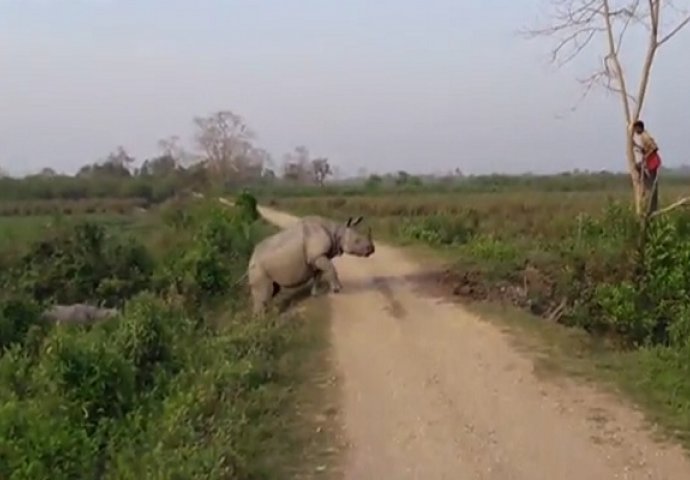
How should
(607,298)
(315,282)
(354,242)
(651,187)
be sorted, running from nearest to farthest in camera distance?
(607,298) < (651,187) < (315,282) < (354,242)

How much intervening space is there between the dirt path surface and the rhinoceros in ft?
7.02

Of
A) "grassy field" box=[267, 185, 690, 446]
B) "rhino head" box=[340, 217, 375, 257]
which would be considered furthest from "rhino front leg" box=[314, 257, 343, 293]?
"grassy field" box=[267, 185, 690, 446]

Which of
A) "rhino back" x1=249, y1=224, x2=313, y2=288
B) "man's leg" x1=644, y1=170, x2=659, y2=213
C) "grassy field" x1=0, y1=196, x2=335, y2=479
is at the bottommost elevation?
"grassy field" x1=0, y1=196, x2=335, y2=479

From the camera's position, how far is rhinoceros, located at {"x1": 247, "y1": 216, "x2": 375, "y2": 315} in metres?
14.8

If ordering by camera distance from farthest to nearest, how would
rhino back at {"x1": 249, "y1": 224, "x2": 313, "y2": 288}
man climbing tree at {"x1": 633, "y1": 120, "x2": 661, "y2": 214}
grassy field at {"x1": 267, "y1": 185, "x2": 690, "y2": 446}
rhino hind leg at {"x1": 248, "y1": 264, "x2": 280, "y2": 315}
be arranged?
rhino hind leg at {"x1": 248, "y1": 264, "x2": 280, "y2": 315} → rhino back at {"x1": 249, "y1": 224, "x2": 313, "y2": 288} → man climbing tree at {"x1": 633, "y1": 120, "x2": 661, "y2": 214} → grassy field at {"x1": 267, "y1": 185, "x2": 690, "y2": 446}

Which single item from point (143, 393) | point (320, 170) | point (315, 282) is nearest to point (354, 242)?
point (315, 282)

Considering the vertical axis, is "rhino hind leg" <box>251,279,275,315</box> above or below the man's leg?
below

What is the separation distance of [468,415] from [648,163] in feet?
20.7

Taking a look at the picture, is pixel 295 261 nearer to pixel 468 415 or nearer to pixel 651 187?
pixel 651 187

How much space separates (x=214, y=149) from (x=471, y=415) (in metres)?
67.0

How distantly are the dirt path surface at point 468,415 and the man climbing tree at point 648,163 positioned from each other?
2.97 meters

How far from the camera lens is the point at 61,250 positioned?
70.9 feet

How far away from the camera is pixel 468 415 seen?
27.6 feet

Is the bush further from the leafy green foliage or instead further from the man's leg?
the man's leg
